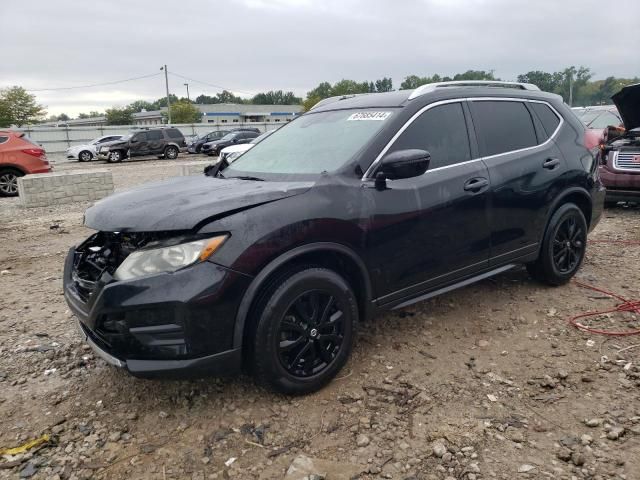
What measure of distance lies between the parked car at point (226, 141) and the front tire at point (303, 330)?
2630 cm

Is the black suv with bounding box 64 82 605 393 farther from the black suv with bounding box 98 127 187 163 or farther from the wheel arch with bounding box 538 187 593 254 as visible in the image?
the black suv with bounding box 98 127 187 163

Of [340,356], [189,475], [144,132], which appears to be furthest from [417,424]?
[144,132]

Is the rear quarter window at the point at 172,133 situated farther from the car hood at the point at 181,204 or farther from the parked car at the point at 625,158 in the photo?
the car hood at the point at 181,204

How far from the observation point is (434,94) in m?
3.65

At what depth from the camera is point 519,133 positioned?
4156 mm

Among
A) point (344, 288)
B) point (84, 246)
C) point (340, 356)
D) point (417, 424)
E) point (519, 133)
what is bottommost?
point (417, 424)

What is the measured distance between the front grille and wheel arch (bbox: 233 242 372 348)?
20.6ft

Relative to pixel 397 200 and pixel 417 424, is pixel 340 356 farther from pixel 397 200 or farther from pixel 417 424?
pixel 397 200

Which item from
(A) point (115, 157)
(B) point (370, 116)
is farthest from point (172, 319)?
(A) point (115, 157)

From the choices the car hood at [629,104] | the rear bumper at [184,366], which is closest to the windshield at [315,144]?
the rear bumper at [184,366]

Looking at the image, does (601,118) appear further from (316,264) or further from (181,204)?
(181,204)

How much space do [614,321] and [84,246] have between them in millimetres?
3922

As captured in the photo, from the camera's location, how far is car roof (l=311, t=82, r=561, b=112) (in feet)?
11.8

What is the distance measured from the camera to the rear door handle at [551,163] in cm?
420
